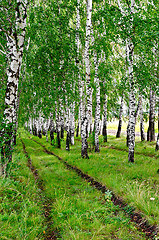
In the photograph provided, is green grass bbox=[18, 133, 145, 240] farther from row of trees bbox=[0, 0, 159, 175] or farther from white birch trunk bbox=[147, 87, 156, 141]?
white birch trunk bbox=[147, 87, 156, 141]

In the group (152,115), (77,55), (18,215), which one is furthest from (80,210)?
(152,115)

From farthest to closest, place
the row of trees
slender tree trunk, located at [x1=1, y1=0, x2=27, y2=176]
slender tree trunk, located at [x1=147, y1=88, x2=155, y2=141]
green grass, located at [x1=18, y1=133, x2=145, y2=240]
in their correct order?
slender tree trunk, located at [x1=147, y1=88, x2=155, y2=141], the row of trees, slender tree trunk, located at [x1=1, y1=0, x2=27, y2=176], green grass, located at [x1=18, y1=133, x2=145, y2=240]

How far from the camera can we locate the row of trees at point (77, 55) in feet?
25.7

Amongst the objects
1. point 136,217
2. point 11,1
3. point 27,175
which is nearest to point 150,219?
point 136,217

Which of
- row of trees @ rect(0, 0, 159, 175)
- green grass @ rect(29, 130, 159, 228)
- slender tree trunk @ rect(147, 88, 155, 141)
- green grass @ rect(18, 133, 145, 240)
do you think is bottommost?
green grass @ rect(18, 133, 145, 240)

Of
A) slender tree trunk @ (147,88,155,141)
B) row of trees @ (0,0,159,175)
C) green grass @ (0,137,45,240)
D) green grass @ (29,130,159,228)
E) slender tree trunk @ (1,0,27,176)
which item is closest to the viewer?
green grass @ (0,137,45,240)

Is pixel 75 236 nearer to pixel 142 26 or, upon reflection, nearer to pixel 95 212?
pixel 95 212

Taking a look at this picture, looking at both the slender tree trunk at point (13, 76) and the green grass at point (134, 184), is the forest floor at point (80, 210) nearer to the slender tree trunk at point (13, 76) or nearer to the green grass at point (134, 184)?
the green grass at point (134, 184)

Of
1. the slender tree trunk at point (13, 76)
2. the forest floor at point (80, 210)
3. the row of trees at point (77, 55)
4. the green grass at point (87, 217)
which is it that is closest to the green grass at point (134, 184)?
the forest floor at point (80, 210)

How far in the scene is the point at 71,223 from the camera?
15.8 ft

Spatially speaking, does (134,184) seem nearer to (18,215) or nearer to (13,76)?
(18,215)

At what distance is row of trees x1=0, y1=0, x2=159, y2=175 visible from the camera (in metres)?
7.84

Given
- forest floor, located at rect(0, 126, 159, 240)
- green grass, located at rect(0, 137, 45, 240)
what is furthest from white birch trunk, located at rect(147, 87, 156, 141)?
green grass, located at rect(0, 137, 45, 240)

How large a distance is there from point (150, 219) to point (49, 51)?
58.4 feet
